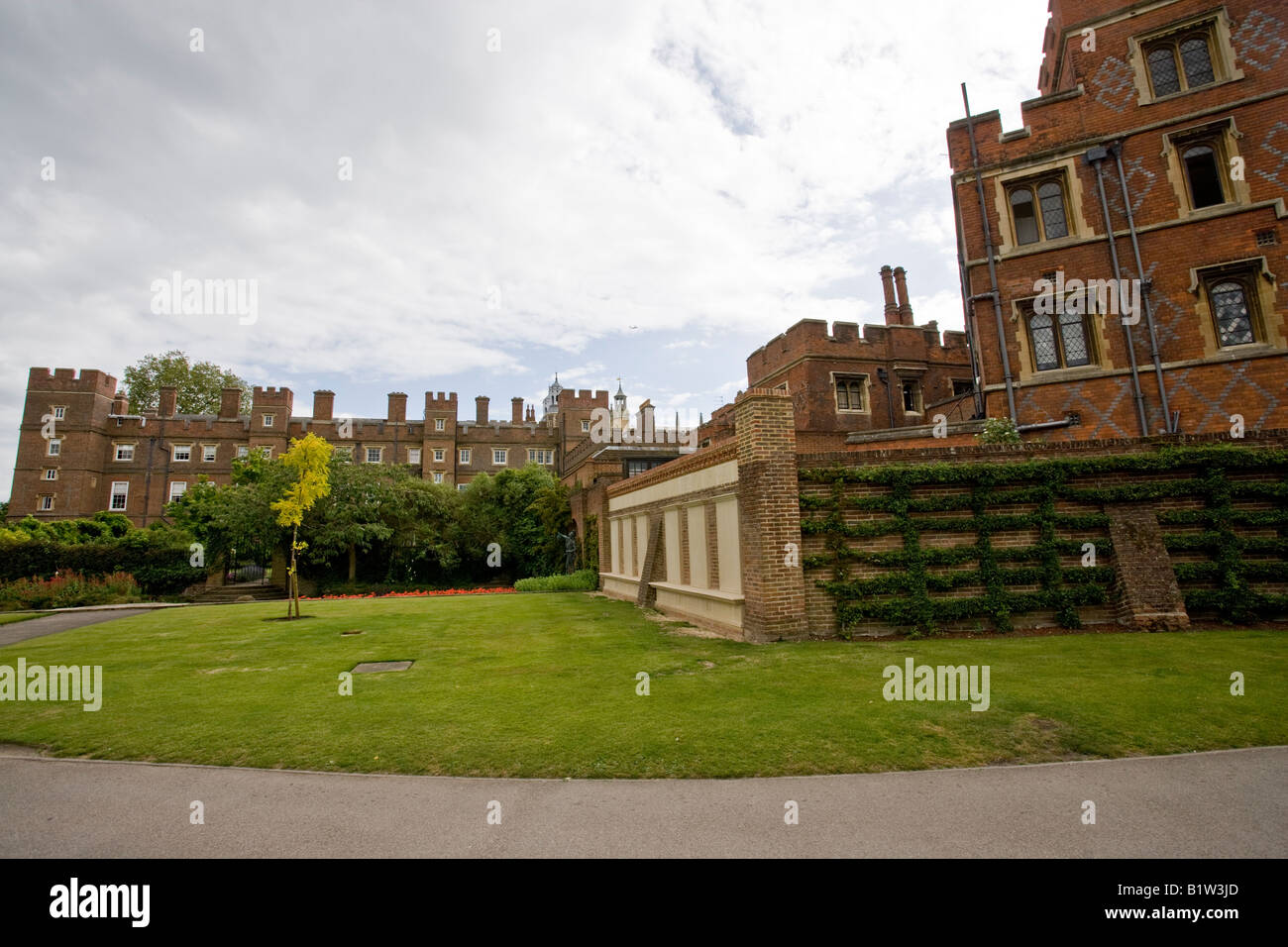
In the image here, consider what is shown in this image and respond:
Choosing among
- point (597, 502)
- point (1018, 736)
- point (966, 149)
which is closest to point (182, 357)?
point (597, 502)

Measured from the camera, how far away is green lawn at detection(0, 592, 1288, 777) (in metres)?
5.53

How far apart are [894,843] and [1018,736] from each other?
2736mm

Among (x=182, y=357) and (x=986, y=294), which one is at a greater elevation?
(x=182, y=357)

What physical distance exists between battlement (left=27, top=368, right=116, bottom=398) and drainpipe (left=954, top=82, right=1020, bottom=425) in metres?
63.7

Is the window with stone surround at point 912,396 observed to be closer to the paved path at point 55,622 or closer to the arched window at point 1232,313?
the arched window at point 1232,313

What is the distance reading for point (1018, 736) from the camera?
5773mm

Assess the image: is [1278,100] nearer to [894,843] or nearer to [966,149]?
[966,149]

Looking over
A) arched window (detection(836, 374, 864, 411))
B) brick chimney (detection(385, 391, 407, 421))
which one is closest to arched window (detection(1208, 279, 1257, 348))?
arched window (detection(836, 374, 864, 411))

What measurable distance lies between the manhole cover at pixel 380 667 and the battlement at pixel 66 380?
57.2 m

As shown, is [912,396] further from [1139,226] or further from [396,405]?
[396,405]

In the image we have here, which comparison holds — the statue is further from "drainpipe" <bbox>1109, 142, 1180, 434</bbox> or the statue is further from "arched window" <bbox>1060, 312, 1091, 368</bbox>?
"drainpipe" <bbox>1109, 142, 1180, 434</bbox>

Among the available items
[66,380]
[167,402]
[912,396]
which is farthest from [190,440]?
[912,396]

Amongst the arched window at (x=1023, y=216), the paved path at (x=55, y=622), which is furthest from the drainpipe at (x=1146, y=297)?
the paved path at (x=55, y=622)

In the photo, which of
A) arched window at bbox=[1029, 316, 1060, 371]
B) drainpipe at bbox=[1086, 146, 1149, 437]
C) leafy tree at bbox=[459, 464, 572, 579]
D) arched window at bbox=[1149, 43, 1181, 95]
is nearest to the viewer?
drainpipe at bbox=[1086, 146, 1149, 437]
